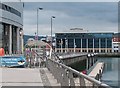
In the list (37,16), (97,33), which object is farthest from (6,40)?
(97,33)

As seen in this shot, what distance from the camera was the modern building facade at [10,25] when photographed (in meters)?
99.3

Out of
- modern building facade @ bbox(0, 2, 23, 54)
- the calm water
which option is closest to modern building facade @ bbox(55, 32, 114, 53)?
modern building facade @ bbox(0, 2, 23, 54)

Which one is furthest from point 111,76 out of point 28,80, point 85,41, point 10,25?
point 85,41

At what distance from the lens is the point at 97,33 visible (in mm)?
199000

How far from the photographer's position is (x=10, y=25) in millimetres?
106062

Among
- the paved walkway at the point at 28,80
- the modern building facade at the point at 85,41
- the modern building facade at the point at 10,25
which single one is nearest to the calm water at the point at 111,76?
Answer: the paved walkway at the point at 28,80

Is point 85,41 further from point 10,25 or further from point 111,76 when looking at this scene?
point 111,76

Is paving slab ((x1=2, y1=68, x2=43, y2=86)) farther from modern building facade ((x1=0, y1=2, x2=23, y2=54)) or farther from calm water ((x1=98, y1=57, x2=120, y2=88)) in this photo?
modern building facade ((x1=0, y1=2, x2=23, y2=54))

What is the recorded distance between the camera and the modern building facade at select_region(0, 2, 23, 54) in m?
99.3

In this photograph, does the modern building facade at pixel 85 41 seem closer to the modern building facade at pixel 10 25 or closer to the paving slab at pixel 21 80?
the modern building facade at pixel 10 25

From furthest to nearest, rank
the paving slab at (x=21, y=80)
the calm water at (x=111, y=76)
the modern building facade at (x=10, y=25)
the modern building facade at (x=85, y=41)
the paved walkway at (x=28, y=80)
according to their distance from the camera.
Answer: the modern building facade at (x=85, y=41) → the modern building facade at (x=10, y=25) → the calm water at (x=111, y=76) → the paved walkway at (x=28, y=80) → the paving slab at (x=21, y=80)

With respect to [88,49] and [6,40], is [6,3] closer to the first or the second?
[6,40]

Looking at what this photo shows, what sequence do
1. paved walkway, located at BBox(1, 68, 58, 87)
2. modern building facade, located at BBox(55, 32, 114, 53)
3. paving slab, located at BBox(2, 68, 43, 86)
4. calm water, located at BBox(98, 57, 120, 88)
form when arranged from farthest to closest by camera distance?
1. modern building facade, located at BBox(55, 32, 114, 53)
2. calm water, located at BBox(98, 57, 120, 88)
3. paved walkway, located at BBox(1, 68, 58, 87)
4. paving slab, located at BBox(2, 68, 43, 86)

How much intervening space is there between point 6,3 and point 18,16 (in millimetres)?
17647
